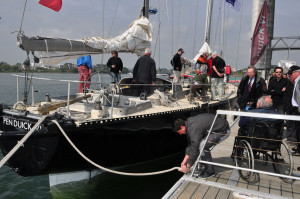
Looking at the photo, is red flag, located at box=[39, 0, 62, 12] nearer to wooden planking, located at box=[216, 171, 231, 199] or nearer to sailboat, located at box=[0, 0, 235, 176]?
sailboat, located at box=[0, 0, 235, 176]

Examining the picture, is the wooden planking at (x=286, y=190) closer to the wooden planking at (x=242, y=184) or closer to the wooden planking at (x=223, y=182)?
the wooden planking at (x=242, y=184)

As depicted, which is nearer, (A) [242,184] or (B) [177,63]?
(A) [242,184]

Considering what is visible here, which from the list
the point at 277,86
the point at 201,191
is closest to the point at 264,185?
the point at 201,191

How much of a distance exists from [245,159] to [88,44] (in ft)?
15.4

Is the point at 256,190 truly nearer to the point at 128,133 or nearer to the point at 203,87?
the point at 128,133

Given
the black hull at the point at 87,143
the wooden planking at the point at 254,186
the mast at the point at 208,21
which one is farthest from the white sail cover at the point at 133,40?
the wooden planking at the point at 254,186

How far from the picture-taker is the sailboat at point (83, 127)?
461 cm

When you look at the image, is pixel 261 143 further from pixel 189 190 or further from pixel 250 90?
pixel 250 90

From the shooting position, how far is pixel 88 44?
6605mm

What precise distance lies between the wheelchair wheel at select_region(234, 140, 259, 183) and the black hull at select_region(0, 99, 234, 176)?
213cm

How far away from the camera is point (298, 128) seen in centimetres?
529

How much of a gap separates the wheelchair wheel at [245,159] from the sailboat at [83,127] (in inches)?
84.0

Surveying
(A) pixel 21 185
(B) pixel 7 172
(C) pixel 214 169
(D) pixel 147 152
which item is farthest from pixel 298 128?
(B) pixel 7 172

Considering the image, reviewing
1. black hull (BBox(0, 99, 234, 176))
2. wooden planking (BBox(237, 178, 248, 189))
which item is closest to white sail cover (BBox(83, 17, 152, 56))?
black hull (BBox(0, 99, 234, 176))
